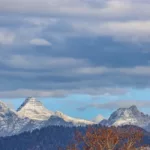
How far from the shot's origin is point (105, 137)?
156375 millimetres

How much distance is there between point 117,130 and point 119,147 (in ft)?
13.6

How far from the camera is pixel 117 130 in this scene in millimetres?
167125

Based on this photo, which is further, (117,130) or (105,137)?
(117,130)

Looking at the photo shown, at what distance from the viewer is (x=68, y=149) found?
15800 centimetres

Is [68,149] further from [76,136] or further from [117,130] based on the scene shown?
[117,130]

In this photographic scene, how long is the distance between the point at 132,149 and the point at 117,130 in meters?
7.34

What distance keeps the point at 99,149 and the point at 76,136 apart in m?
4.90

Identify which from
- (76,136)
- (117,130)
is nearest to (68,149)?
(76,136)

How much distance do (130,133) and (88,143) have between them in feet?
26.5

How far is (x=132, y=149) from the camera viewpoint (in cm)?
16100

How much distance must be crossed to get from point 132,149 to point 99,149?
292 inches

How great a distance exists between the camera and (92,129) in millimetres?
165250

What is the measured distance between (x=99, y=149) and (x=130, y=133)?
663cm

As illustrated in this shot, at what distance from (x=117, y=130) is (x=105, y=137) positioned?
36.4ft
